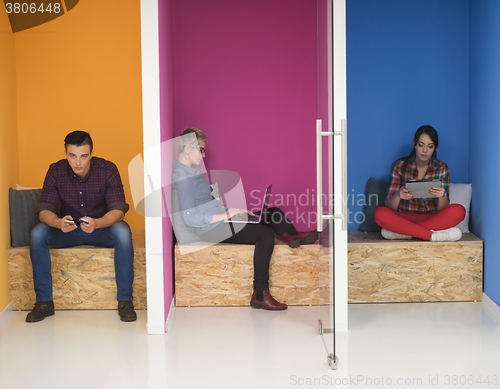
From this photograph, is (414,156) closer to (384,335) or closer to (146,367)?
(384,335)

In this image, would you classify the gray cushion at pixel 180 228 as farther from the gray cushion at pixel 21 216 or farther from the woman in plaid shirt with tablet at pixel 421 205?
the woman in plaid shirt with tablet at pixel 421 205

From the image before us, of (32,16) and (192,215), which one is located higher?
(32,16)

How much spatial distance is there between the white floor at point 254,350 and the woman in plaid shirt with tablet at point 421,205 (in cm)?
51

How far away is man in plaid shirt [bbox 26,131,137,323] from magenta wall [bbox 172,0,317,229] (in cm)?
80

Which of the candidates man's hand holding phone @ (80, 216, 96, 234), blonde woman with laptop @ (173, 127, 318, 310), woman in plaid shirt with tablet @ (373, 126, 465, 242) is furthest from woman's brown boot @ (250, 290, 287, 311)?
man's hand holding phone @ (80, 216, 96, 234)

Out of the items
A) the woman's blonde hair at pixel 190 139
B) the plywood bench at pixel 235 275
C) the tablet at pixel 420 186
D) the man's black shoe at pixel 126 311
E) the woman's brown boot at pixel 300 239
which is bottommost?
the man's black shoe at pixel 126 311

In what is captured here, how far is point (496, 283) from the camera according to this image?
10.7 feet

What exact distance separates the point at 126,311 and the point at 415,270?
77.8 inches

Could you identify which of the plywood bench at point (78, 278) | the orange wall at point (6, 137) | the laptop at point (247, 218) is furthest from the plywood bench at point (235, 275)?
the orange wall at point (6, 137)

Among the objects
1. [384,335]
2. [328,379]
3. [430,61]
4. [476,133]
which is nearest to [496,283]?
[384,335]

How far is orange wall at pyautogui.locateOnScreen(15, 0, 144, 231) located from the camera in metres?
3.87

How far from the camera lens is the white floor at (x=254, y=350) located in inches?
96.9

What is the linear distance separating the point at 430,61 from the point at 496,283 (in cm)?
178

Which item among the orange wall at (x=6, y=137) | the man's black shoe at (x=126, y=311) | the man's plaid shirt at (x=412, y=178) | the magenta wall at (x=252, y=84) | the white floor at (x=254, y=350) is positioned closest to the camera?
the white floor at (x=254, y=350)
